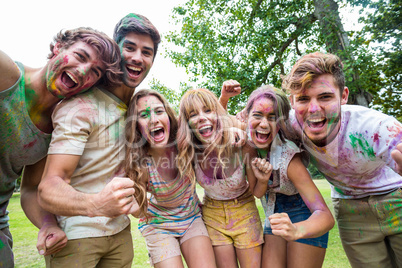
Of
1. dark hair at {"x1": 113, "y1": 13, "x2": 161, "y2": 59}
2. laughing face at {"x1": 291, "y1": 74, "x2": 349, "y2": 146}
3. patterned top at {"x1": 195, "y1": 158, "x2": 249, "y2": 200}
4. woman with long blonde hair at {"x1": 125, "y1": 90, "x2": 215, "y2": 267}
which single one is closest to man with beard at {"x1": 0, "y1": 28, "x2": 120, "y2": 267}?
dark hair at {"x1": 113, "y1": 13, "x2": 161, "y2": 59}

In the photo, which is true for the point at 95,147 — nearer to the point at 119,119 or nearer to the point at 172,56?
the point at 119,119

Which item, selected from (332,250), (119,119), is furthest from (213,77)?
(119,119)

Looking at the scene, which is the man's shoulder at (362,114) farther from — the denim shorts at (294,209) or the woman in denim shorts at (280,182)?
the denim shorts at (294,209)

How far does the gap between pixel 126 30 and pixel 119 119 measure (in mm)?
854

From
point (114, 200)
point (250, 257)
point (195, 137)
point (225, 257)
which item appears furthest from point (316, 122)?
point (114, 200)

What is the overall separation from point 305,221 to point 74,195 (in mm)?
1698

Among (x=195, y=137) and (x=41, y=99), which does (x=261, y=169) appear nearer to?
(x=195, y=137)

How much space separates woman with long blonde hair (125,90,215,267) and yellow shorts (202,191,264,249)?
12cm

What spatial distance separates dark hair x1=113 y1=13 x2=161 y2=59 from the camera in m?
2.58

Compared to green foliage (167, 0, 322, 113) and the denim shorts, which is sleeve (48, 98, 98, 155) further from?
green foliage (167, 0, 322, 113)

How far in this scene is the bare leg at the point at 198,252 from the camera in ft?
8.23

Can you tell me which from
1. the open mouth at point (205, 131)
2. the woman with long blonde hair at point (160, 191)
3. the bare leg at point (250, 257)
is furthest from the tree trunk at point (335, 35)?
the woman with long blonde hair at point (160, 191)

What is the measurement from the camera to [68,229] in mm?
2127

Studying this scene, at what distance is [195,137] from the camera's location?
2887 mm
